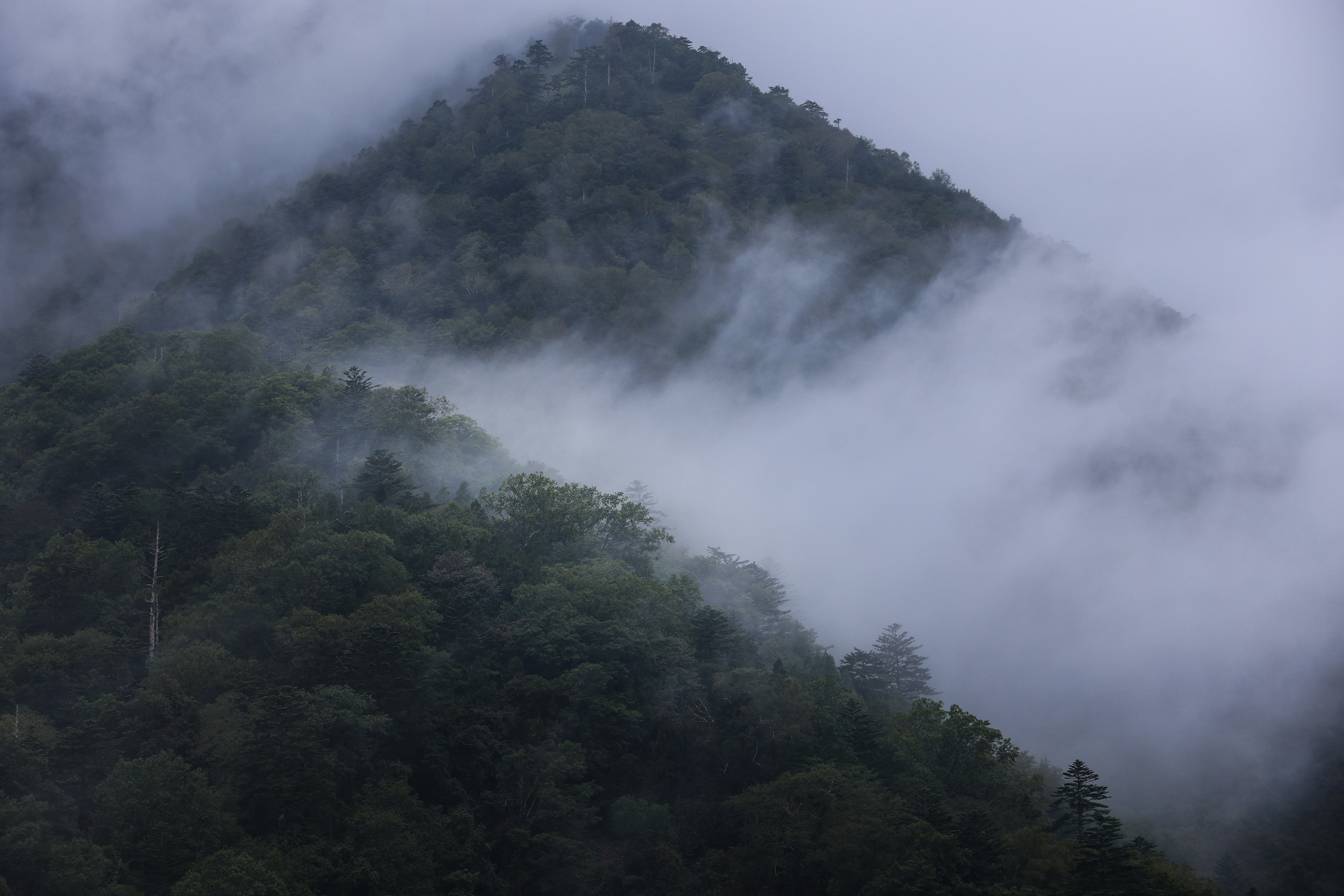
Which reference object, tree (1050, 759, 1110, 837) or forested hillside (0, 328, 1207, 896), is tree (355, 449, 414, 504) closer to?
forested hillside (0, 328, 1207, 896)

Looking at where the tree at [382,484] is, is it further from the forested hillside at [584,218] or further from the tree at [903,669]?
the forested hillside at [584,218]

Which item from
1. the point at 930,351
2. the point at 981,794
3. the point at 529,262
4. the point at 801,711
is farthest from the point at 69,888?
the point at 930,351

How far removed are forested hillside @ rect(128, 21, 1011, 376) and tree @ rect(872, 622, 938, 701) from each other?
52512mm

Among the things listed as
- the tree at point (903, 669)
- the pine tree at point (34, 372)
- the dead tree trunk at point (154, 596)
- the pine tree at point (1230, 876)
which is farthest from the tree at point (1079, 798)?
the pine tree at point (34, 372)

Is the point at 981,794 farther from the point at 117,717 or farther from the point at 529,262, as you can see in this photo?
the point at 529,262

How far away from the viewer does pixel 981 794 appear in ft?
153

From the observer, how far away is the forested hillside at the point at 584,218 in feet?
371

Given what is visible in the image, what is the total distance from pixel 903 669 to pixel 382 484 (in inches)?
1354

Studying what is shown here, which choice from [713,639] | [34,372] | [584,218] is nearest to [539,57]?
[584,218]

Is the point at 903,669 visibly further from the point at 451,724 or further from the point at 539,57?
the point at 539,57

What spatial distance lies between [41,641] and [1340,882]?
75303mm

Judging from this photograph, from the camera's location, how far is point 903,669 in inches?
2682

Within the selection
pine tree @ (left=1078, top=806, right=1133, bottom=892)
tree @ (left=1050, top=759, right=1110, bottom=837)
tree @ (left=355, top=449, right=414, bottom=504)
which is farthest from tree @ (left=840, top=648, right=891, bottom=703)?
tree @ (left=355, top=449, right=414, bottom=504)

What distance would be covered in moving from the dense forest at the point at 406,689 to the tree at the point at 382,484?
212mm
